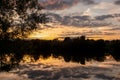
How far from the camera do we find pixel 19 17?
127ft

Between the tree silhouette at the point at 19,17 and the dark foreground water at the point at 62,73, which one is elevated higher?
the tree silhouette at the point at 19,17

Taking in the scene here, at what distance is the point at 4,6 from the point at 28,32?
3.86m

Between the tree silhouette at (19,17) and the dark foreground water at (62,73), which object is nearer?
the tree silhouette at (19,17)

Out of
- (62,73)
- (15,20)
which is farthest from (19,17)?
(62,73)

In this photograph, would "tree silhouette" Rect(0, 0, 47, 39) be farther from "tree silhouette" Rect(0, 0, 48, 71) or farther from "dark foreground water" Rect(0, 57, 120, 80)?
"dark foreground water" Rect(0, 57, 120, 80)

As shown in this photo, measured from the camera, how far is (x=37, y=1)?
40250 millimetres

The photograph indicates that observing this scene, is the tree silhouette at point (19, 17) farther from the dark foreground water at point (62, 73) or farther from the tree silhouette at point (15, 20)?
the dark foreground water at point (62, 73)

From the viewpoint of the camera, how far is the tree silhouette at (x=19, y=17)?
121 ft

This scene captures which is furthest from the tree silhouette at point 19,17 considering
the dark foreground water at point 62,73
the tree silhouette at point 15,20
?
the dark foreground water at point 62,73

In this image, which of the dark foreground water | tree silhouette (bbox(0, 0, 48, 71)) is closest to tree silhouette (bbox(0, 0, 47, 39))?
tree silhouette (bbox(0, 0, 48, 71))

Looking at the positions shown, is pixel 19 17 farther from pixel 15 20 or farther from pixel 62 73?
pixel 62 73

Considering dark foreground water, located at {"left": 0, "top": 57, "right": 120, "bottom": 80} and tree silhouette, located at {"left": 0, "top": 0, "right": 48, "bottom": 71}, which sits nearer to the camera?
tree silhouette, located at {"left": 0, "top": 0, "right": 48, "bottom": 71}

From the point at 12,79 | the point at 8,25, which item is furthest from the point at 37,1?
the point at 12,79

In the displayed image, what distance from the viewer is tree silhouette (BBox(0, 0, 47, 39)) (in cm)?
3700
